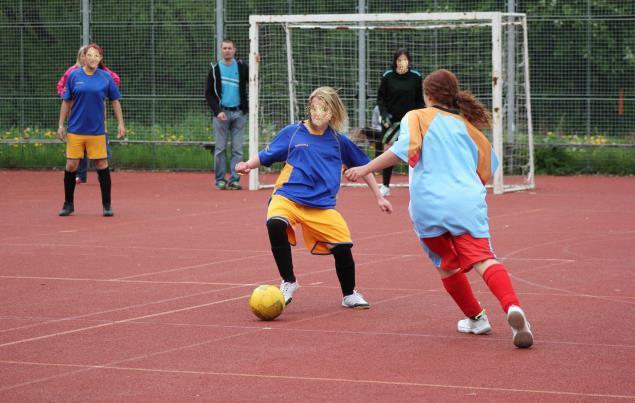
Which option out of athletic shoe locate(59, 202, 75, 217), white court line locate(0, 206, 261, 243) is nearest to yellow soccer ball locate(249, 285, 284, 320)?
white court line locate(0, 206, 261, 243)

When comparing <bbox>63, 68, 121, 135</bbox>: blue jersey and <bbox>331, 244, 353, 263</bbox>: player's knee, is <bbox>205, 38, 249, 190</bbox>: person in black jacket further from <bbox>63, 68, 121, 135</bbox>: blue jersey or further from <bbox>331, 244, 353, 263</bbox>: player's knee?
<bbox>331, 244, 353, 263</bbox>: player's knee

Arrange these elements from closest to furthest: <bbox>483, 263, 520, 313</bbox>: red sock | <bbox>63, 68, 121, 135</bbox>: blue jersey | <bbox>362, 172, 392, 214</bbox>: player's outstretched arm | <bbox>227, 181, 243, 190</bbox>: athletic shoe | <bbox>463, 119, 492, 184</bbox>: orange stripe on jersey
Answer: <bbox>483, 263, 520, 313</bbox>: red sock
<bbox>463, 119, 492, 184</bbox>: orange stripe on jersey
<bbox>362, 172, 392, 214</bbox>: player's outstretched arm
<bbox>63, 68, 121, 135</bbox>: blue jersey
<bbox>227, 181, 243, 190</bbox>: athletic shoe

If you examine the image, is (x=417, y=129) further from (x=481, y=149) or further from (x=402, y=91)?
(x=402, y=91)

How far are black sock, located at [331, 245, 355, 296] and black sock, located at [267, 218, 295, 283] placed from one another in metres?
0.31

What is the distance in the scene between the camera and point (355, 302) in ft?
25.7

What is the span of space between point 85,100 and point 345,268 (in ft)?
21.9

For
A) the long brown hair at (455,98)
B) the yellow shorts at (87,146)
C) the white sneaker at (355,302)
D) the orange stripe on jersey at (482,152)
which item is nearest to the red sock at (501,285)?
the orange stripe on jersey at (482,152)

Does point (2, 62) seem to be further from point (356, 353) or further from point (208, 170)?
point (356, 353)

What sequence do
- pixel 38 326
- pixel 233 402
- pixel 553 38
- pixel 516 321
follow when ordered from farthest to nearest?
pixel 553 38
pixel 38 326
pixel 516 321
pixel 233 402

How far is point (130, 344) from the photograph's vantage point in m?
6.60

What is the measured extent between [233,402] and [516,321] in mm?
1787

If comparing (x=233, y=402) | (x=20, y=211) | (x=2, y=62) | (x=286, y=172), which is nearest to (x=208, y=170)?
(x=2, y=62)

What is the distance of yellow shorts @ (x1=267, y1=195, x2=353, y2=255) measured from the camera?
7.92m

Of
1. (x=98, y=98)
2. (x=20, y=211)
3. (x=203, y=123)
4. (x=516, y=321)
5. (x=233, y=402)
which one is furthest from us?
(x=203, y=123)
